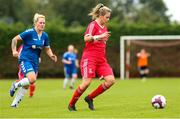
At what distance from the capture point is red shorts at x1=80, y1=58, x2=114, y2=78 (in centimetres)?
1291

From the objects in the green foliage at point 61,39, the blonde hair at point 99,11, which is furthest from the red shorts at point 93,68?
the green foliage at point 61,39

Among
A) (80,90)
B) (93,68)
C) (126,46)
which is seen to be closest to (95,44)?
(93,68)

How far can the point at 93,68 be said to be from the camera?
13.0 m

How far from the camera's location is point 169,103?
14938 mm

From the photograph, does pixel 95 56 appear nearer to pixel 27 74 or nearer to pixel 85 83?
pixel 85 83

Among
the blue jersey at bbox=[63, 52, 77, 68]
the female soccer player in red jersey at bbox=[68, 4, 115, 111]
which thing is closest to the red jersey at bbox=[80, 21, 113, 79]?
the female soccer player in red jersey at bbox=[68, 4, 115, 111]

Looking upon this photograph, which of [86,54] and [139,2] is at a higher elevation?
[139,2]

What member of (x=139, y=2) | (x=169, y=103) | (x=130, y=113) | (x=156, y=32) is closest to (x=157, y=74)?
(x=156, y=32)

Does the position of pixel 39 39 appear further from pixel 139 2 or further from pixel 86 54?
pixel 139 2

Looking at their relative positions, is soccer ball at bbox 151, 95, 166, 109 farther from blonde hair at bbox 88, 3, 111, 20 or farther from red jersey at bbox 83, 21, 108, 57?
blonde hair at bbox 88, 3, 111, 20

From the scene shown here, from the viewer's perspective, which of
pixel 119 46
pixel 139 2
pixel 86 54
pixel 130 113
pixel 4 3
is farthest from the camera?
pixel 139 2

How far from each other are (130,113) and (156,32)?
27.0 m

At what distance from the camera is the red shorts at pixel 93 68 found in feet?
42.4

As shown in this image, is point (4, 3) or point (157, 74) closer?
point (157, 74)
